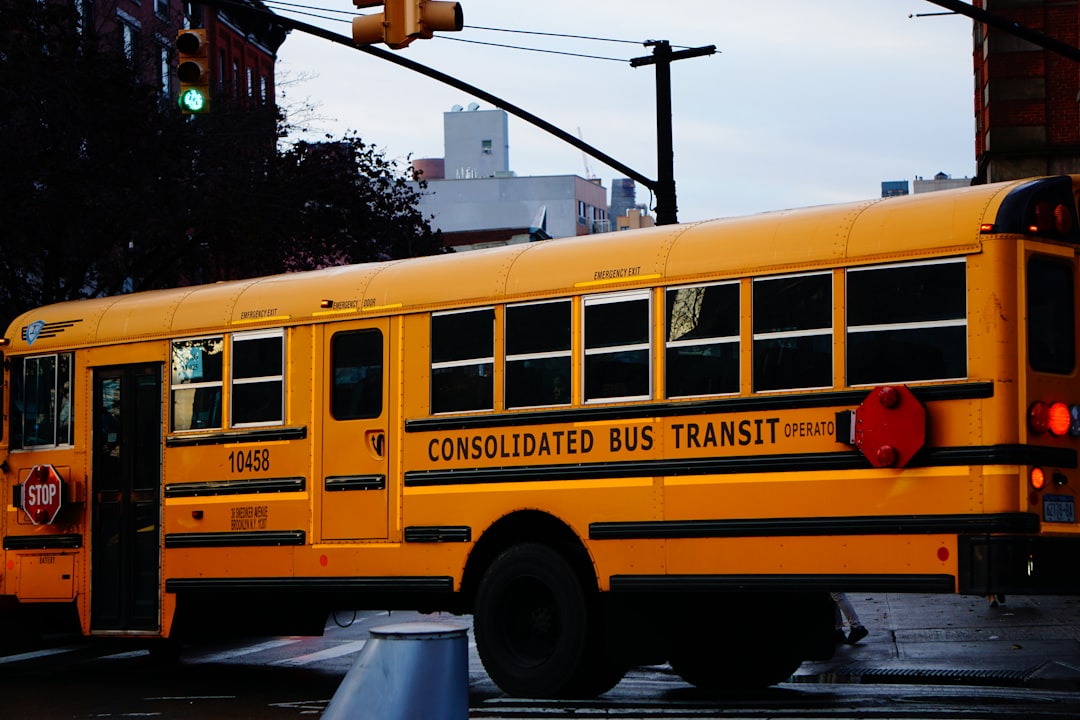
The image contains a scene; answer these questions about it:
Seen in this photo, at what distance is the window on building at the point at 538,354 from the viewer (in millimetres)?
11867

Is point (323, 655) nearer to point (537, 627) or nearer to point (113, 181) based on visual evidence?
point (537, 627)

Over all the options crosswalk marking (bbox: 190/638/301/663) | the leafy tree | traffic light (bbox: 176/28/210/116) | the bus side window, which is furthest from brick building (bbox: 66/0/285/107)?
crosswalk marking (bbox: 190/638/301/663)

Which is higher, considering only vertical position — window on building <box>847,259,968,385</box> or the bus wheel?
window on building <box>847,259,968,385</box>

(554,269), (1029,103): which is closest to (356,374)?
(554,269)

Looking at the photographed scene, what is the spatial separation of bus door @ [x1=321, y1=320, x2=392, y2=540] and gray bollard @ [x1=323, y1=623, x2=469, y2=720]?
631 centimetres

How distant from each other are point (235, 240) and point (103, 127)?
3410mm

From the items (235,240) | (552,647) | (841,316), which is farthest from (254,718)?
(235,240)

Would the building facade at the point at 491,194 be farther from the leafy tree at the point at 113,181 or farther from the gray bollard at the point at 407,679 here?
the gray bollard at the point at 407,679

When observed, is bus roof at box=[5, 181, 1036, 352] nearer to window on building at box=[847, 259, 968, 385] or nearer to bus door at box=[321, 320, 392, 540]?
window on building at box=[847, 259, 968, 385]

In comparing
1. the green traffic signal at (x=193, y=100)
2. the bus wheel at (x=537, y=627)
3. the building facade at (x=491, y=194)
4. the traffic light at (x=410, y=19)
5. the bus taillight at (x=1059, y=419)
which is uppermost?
the building facade at (x=491, y=194)

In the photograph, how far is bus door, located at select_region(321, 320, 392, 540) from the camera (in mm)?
12922

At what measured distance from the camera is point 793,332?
10.7 meters

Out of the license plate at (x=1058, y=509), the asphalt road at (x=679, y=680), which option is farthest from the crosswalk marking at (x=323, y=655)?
the license plate at (x=1058, y=509)

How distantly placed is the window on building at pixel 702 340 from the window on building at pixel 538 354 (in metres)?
0.83
